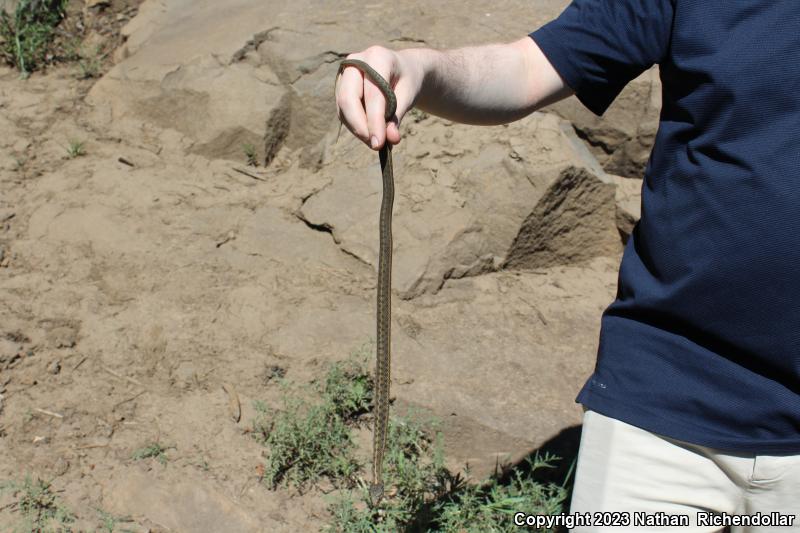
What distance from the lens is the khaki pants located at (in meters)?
1.70

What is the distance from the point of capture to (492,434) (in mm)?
2969

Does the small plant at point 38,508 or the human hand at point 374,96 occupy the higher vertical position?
the human hand at point 374,96

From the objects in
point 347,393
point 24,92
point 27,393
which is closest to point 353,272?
point 347,393

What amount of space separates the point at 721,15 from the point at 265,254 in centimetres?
231

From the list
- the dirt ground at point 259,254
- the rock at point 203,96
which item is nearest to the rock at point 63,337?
the dirt ground at point 259,254

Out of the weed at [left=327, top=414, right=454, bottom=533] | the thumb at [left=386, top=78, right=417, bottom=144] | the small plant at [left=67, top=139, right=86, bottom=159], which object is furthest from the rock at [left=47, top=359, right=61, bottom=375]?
the thumb at [left=386, top=78, right=417, bottom=144]

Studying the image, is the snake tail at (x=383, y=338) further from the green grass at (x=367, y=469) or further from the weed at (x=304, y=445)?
the weed at (x=304, y=445)

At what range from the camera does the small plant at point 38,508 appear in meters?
2.53

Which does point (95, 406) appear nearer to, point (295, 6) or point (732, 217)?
point (732, 217)

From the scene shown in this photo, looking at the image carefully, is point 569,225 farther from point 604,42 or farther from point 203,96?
point 604,42

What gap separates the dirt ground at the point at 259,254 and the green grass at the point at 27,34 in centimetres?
A: 10

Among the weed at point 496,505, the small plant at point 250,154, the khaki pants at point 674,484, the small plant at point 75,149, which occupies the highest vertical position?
the khaki pants at point 674,484

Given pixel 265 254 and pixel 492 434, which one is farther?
pixel 265 254

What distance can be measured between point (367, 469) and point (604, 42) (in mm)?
1631
